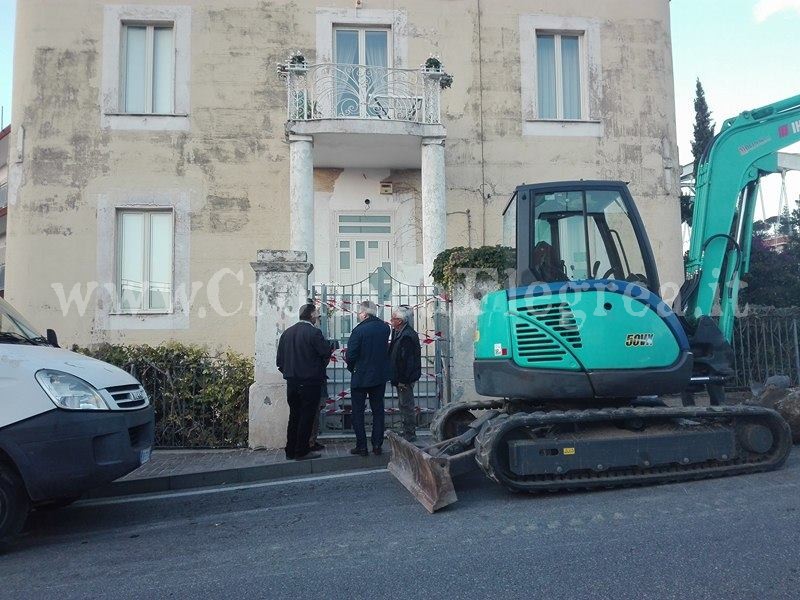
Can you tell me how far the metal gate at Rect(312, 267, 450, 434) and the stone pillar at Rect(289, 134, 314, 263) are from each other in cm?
248

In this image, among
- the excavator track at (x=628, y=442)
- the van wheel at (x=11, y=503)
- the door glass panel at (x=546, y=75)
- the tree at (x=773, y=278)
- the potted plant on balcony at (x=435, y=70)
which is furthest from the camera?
the tree at (x=773, y=278)

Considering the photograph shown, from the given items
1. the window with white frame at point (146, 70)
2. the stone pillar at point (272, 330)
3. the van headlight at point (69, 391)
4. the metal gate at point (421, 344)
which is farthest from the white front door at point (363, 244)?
the van headlight at point (69, 391)

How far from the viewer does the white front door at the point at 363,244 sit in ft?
44.9

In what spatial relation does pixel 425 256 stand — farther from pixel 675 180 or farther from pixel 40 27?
pixel 40 27

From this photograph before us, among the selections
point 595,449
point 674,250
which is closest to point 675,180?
point 674,250

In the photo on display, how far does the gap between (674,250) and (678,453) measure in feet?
Answer: 29.4

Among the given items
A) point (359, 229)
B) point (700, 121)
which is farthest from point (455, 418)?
point (700, 121)

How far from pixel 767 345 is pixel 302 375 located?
27.1 feet

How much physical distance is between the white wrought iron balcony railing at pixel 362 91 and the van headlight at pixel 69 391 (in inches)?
310

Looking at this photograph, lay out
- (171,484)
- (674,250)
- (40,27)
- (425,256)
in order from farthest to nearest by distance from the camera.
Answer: (674,250)
(40,27)
(425,256)
(171,484)

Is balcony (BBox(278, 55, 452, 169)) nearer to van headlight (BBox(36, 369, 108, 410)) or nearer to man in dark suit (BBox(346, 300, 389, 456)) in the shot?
man in dark suit (BBox(346, 300, 389, 456))

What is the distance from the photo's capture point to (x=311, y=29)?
13.6m

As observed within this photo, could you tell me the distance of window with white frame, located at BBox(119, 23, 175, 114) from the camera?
13410 millimetres

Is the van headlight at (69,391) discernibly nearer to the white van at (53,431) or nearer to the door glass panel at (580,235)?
the white van at (53,431)
